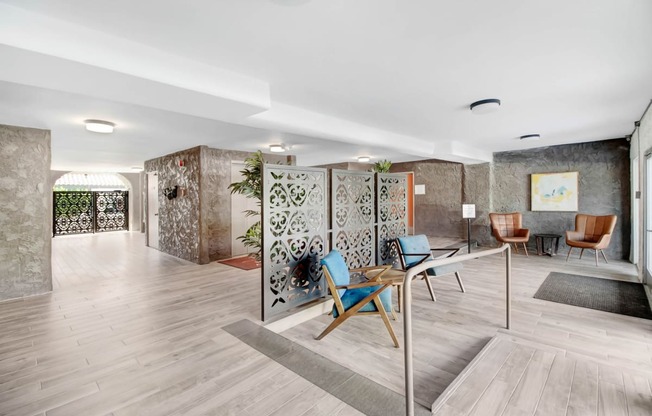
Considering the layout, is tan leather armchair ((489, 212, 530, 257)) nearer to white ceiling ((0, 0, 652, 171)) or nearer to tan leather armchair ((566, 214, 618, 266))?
tan leather armchair ((566, 214, 618, 266))

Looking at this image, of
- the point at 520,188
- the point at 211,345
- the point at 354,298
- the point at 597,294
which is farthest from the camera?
the point at 520,188

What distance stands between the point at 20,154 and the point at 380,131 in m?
5.26

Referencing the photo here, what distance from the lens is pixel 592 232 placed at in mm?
6199

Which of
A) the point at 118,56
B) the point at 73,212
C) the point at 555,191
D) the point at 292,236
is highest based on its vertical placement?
the point at 118,56

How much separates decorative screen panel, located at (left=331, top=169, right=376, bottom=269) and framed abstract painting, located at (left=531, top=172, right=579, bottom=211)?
189 inches

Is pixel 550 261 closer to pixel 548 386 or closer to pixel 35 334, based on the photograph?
pixel 548 386

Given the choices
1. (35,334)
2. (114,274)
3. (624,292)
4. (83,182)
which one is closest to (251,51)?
(35,334)

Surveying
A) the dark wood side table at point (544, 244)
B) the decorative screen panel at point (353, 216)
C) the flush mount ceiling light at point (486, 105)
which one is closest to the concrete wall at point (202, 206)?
the decorative screen panel at point (353, 216)

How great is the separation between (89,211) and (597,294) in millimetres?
14475

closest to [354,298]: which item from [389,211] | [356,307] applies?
[356,307]

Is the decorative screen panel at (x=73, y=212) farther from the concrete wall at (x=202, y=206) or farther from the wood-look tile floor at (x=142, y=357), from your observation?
the wood-look tile floor at (x=142, y=357)

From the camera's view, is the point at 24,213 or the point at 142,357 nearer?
the point at 142,357

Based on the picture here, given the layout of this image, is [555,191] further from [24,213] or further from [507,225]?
[24,213]

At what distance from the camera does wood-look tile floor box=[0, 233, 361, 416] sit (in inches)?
79.3
